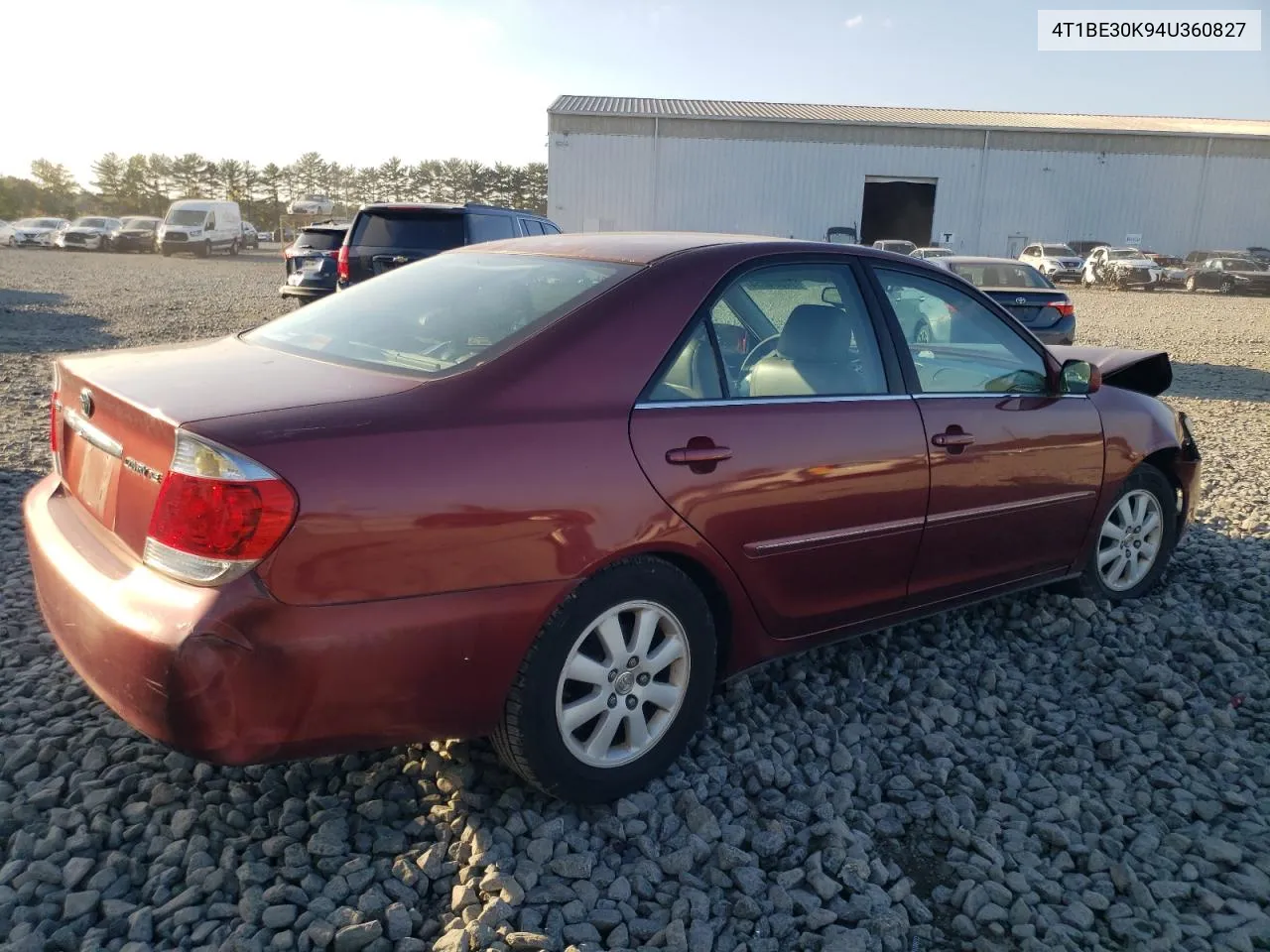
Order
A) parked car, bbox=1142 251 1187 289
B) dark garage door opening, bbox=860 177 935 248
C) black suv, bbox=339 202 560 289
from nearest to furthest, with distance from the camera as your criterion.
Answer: black suv, bbox=339 202 560 289 → parked car, bbox=1142 251 1187 289 → dark garage door opening, bbox=860 177 935 248

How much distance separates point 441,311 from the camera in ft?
10.00

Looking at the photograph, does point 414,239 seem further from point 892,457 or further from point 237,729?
point 237,729

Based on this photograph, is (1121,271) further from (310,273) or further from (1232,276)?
(310,273)

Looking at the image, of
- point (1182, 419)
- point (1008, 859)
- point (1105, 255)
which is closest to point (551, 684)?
point (1008, 859)

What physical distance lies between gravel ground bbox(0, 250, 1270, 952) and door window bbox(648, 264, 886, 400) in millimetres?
1144

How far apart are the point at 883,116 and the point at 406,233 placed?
36.4m

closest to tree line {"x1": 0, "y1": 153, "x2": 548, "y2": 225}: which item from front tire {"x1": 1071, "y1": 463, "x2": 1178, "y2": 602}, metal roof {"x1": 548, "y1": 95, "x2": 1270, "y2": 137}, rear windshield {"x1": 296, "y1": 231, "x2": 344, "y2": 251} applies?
metal roof {"x1": 548, "y1": 95, "x2": 1270, "y2": 137}

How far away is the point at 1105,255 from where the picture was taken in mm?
32906

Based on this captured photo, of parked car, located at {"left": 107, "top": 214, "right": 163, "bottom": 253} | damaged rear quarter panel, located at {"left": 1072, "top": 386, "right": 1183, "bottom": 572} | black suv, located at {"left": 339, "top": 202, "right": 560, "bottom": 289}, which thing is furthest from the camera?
parked car, located at {"left": 107, "top": 214, "right": 163, "bottom": 253}

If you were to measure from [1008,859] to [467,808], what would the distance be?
4.93 feet

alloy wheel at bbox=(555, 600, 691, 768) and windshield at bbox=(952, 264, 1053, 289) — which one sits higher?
windshield at bbox=(952, 264, 1053, 289)

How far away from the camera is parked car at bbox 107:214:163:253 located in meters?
37.6

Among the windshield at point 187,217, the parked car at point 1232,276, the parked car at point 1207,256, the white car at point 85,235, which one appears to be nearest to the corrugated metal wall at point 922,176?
the parked car at point 1207,256

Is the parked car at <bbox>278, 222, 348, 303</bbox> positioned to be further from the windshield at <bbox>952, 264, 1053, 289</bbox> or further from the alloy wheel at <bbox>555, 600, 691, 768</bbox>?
the alloy wheel at <bbox>555, 600, 691, 768</bbox>
